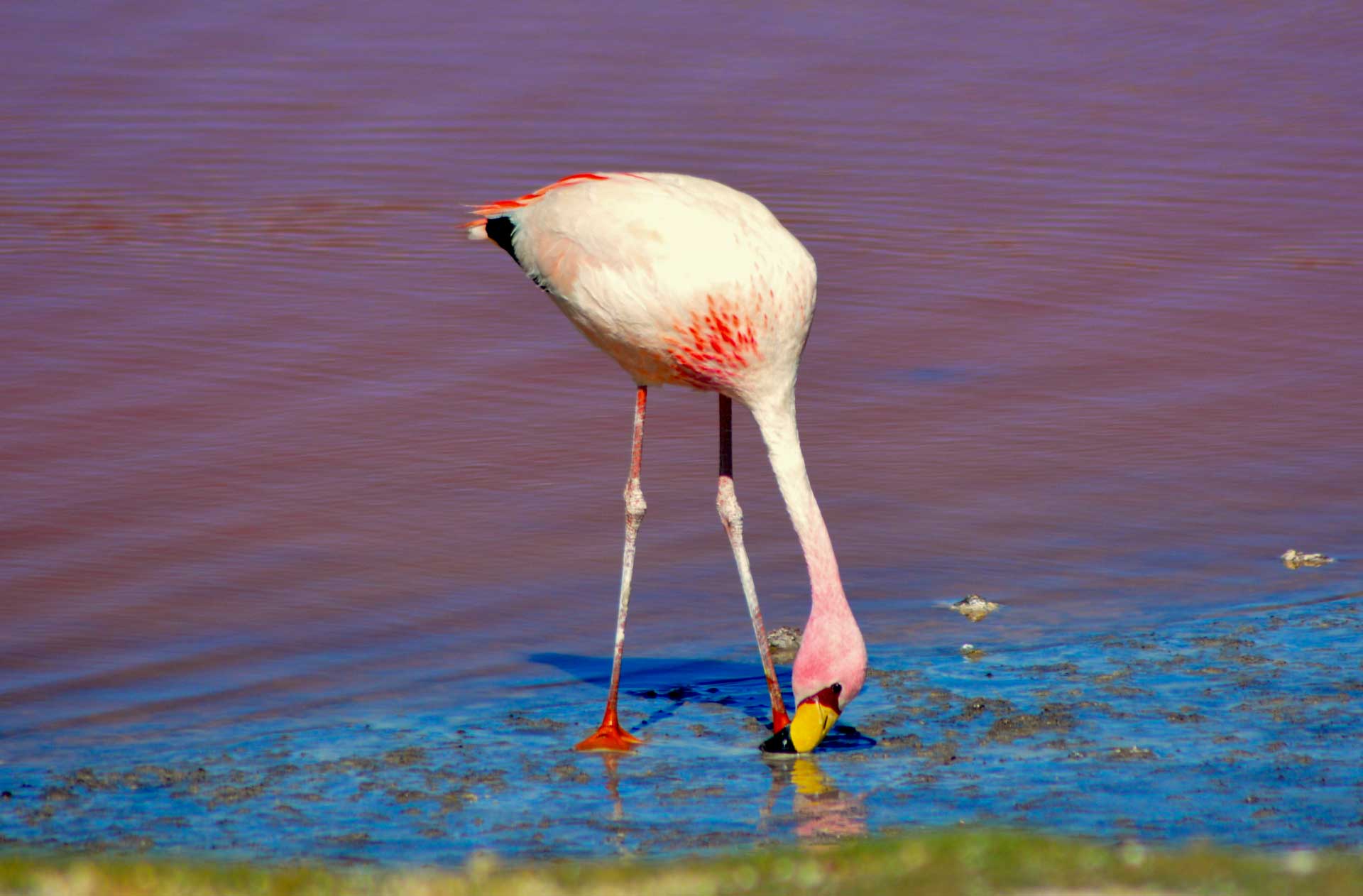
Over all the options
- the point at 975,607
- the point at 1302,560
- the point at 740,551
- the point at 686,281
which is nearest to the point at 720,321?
the point at 686,281

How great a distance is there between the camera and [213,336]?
9867mm

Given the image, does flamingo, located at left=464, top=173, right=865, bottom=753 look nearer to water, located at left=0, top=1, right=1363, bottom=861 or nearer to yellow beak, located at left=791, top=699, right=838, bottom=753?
yellow beak, located at left=791, top=699, right=838, bottom=753

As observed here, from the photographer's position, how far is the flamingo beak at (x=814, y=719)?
5.61m

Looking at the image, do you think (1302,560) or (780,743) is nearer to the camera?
(780,743)

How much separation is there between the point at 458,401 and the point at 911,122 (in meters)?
4.91

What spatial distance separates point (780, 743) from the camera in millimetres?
5750

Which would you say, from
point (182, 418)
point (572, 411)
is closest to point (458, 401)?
point (572, 411)

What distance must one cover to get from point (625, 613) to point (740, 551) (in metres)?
0.46

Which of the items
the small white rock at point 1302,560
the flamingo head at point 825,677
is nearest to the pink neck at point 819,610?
the flamingo head at point 825,677

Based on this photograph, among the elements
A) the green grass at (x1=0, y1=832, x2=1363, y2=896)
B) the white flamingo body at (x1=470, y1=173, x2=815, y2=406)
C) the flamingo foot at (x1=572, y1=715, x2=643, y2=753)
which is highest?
the white flamingo body at (x1=470, y1=173, x2=815, y2=406)

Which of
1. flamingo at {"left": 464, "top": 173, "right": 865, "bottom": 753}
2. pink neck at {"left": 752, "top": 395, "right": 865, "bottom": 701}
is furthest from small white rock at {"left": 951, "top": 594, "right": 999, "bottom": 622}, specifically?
pink neck at {"left": 752, "top": 395, "right": 865, "bottom": 701}

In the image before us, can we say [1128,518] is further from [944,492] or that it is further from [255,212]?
[255,212]

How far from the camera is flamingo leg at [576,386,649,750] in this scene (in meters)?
5.89

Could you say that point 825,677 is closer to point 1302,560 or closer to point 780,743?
point 780,743
